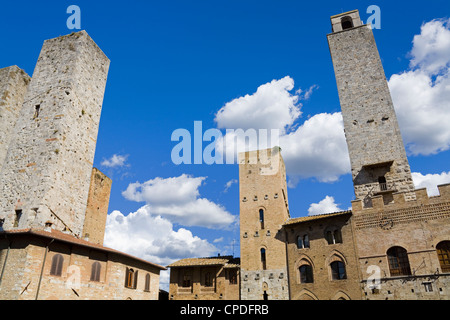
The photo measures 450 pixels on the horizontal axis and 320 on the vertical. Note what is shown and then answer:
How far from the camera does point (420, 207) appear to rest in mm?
21609

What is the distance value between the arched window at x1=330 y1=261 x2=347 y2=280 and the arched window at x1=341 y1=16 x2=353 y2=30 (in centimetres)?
2244

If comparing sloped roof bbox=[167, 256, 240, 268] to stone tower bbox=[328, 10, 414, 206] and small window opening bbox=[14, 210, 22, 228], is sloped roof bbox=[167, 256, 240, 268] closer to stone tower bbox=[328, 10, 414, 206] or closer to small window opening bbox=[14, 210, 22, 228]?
stone tower bbox=[328, 10, 414, 206]

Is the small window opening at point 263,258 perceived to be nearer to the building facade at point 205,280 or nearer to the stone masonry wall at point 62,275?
the building facade at point 205,280

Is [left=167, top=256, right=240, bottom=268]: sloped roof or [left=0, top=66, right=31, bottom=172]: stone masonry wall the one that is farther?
[left=167, top=256, right=240, bottom=268]: sloped roof

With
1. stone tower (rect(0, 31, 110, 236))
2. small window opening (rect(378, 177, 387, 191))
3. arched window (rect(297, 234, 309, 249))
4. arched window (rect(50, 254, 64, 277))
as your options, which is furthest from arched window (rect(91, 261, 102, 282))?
small window opening (rect(378, 177, 387, 191))

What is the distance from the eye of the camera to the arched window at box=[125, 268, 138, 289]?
2146 cm

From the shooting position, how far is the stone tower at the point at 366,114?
24.6 meters

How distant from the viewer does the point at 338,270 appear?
24312mm

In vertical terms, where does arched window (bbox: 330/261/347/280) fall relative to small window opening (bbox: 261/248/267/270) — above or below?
below

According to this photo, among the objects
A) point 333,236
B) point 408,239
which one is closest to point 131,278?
point 333,236

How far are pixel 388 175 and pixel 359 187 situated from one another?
2.24 meters

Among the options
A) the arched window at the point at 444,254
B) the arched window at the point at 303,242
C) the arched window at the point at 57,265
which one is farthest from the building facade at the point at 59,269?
the arched window at the point at 444,254

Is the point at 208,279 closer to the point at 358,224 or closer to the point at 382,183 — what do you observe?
the point at 358,224
